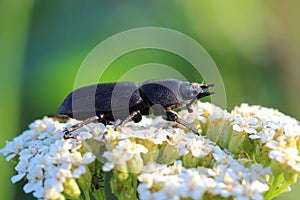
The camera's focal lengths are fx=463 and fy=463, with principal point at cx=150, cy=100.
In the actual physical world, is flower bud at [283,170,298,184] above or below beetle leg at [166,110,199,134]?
below

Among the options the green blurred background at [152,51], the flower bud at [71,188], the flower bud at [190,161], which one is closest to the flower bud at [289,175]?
the flower bud at [190,161]

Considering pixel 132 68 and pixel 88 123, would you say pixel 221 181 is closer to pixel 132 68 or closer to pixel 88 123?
pixel 88 123

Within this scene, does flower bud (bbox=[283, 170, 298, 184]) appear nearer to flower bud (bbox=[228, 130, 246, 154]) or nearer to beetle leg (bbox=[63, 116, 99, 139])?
flower bud (bbox=[228, 130, 246, 154])

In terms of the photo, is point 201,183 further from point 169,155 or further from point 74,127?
point 74,127

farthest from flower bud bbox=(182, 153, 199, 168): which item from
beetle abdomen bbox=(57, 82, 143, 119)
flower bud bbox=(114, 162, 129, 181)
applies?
beetle abdomen bbox=(57, 82, 143, 119)

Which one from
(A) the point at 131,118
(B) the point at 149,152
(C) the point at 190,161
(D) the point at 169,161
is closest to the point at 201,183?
(C) the point at 190,161

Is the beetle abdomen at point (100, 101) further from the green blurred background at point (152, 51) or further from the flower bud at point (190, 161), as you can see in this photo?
the green blurred background at point (152, 51)
